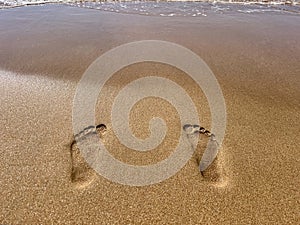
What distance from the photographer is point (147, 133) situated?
250 cm

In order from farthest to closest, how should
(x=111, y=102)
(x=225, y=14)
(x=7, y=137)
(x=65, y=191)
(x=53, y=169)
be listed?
(x=225, y=14)
(x=111, y=102)
(x=7, y=137)
(x=53, y=169)
(x=65, y=191)

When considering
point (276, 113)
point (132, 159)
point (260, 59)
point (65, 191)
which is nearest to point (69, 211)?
point (65, 191)

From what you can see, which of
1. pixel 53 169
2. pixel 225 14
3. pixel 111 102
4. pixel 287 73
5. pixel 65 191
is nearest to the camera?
pixel 65 191

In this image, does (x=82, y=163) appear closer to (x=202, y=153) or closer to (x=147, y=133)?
(x=147, y=133)

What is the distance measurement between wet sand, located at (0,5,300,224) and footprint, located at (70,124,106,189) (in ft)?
0.05

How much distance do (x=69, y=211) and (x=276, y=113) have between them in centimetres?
226

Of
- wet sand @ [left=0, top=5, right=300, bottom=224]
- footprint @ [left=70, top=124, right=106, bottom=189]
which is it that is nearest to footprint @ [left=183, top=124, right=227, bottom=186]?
wet sand @ [left=0, top=5, right=300, bottom=224]

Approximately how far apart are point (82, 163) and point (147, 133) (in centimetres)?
69

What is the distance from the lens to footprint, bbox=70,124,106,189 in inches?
78.0

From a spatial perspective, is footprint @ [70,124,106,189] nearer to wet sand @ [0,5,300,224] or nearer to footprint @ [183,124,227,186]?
wet sand @ [0,5,300,224]

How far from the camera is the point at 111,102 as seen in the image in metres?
2.95

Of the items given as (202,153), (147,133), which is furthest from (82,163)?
(202,153)

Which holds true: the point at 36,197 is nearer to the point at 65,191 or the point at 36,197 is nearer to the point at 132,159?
the point at 65,191

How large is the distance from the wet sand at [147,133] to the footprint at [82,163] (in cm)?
2
